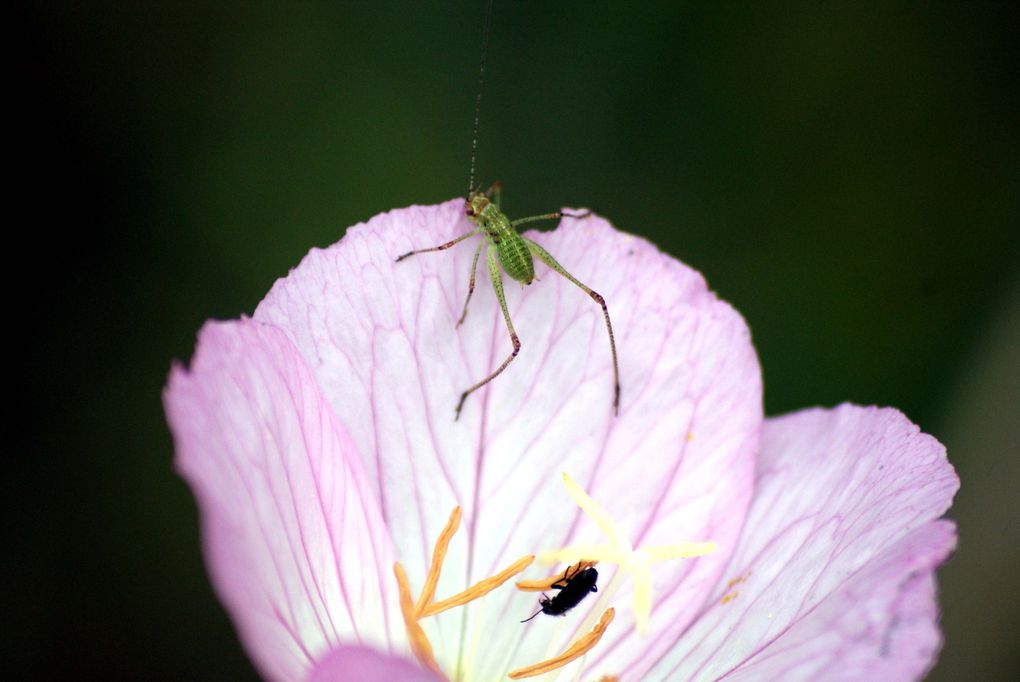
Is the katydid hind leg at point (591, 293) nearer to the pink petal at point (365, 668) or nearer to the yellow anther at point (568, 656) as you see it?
the yellow anther at point (568, 656)

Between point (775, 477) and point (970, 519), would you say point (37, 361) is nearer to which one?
point (775, 477)

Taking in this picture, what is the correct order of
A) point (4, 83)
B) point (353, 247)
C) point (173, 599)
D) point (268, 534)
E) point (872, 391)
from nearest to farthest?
1. point (268, 534)
2. point (353, 247)
3. point (173, 599)
4. point (4, 83)
5. point (872, 391)

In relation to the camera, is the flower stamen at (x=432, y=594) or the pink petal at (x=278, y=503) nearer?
the pink petal at (x=278, y=503)

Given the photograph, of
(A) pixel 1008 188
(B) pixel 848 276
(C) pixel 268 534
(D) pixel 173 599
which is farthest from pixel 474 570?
(A) pixel 1008 188

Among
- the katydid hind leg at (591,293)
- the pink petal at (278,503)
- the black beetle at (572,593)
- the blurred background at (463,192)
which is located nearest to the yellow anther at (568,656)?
the black beetle at (572,593)

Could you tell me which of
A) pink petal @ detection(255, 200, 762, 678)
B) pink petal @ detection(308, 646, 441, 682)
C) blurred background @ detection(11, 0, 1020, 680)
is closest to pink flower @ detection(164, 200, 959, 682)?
pink petal @ detection(255, 200, 762, 678)

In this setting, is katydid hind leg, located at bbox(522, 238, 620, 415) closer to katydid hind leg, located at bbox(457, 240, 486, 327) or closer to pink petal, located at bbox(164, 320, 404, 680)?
katydid hind leg, located at bbox(457, 240, 486, 327)
